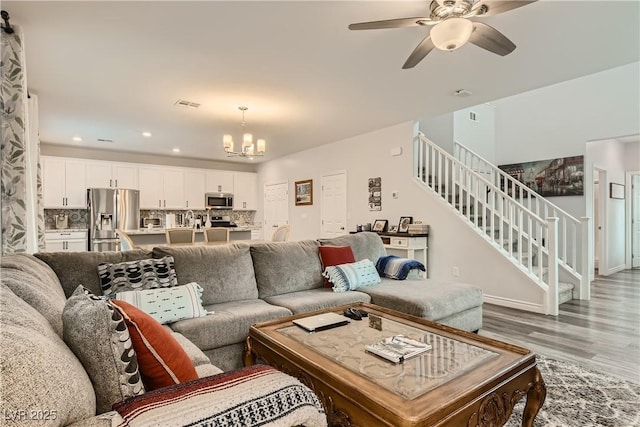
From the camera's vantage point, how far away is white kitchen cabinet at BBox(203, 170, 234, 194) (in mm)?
8133

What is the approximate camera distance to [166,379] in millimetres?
1086

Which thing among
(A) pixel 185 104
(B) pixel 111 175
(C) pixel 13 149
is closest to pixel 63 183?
(B) pixel 111 175

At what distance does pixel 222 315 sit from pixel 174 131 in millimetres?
4334

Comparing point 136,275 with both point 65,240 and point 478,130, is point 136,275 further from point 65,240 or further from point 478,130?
point 478,130

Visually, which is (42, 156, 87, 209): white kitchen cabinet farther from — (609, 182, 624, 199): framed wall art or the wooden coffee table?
(609, 182, 624, 199): framed wall art

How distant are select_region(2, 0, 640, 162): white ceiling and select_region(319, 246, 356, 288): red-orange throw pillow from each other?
1788mm

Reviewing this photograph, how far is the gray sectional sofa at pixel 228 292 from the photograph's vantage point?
1160 millimetres

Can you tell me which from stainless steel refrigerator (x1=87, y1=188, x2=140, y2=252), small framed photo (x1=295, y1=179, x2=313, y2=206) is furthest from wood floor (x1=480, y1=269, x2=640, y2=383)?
stainless steel refrigerator (x1=87, y1=188, x2=140, y2=252)

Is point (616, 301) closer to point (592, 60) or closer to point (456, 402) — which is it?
point (592, 60)

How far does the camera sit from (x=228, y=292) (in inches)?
106

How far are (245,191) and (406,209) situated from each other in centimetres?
484

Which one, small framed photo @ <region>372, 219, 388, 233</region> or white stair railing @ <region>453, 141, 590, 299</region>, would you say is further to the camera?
small framed photo @ <region>372, 219, 388, 233</region>

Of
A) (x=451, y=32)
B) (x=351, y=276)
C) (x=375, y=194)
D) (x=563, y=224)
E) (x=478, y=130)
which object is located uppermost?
(x=478, y=130)

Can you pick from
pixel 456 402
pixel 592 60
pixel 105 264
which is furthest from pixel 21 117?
pixel 592 60
